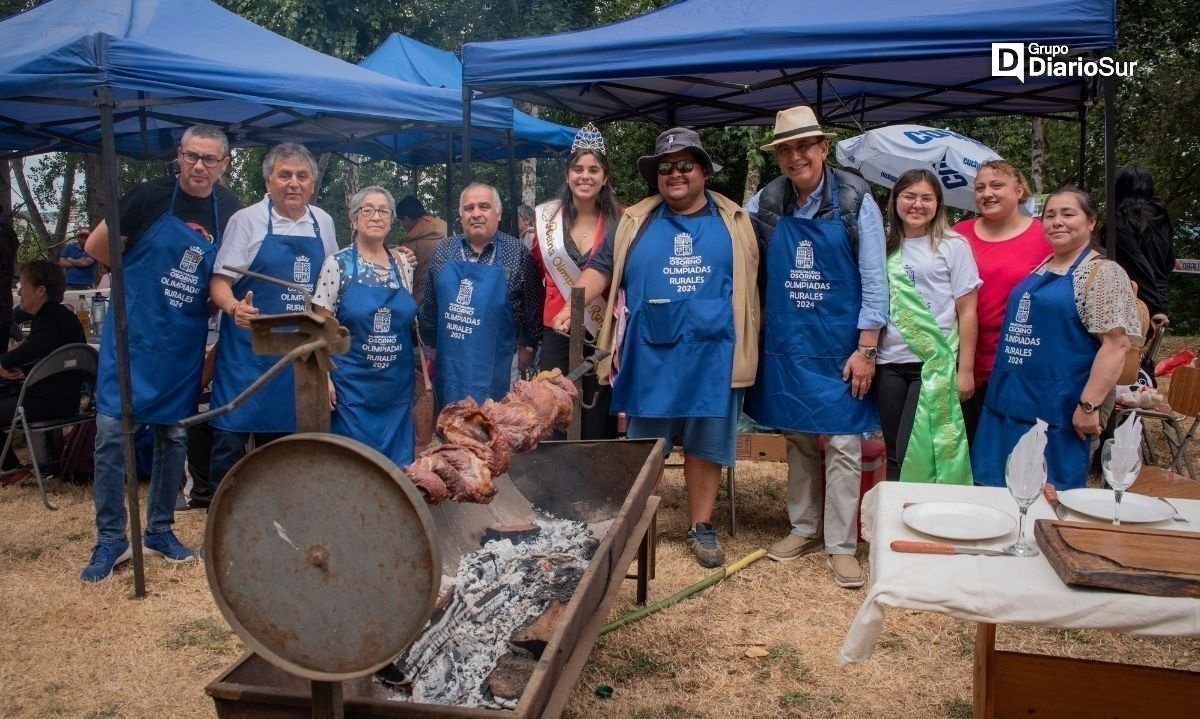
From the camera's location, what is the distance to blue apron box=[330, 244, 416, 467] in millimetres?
4160

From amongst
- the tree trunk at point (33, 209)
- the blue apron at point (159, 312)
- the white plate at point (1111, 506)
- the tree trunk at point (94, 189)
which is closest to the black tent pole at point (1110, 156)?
the white plate at point (1111, 506)

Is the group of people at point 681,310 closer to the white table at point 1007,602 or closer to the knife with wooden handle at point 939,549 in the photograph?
the white table at point 1007,602

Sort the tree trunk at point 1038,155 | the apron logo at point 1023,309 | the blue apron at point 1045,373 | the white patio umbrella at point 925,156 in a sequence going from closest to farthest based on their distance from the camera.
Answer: the blue apron at point 1045,373
the apron logo at point 1023,309
the white patio umbrella at point 925,156
the tree trunk at point 1038,155

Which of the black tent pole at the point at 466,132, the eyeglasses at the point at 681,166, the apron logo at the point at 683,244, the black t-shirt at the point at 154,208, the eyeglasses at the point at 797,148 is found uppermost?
the black tent pole at the point at 466,132

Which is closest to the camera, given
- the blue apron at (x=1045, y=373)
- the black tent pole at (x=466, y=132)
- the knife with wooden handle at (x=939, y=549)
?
the knife with wooden handle at (x=939, y=549)

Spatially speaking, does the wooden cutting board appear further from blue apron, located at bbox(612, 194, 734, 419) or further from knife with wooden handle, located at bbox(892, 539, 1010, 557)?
blue apron, located at bbox(612, 194, 734, 419)

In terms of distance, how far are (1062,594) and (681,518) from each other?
3.70 m

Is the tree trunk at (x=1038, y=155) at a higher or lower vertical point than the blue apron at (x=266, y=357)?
higher

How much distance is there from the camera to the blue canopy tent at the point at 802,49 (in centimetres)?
400

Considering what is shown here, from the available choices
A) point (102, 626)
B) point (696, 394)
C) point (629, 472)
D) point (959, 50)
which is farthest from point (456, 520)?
point (959, 50)

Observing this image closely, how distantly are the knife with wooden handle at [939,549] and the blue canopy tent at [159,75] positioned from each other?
3494 millimetres

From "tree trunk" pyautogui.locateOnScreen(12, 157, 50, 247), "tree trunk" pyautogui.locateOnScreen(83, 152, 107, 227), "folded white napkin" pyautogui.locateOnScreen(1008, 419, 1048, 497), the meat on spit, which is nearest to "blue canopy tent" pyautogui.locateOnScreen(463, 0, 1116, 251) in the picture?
the meat on spit

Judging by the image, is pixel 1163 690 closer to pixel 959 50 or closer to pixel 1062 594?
pixel 1062 594

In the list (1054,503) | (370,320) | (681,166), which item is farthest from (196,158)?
(1054,503)
